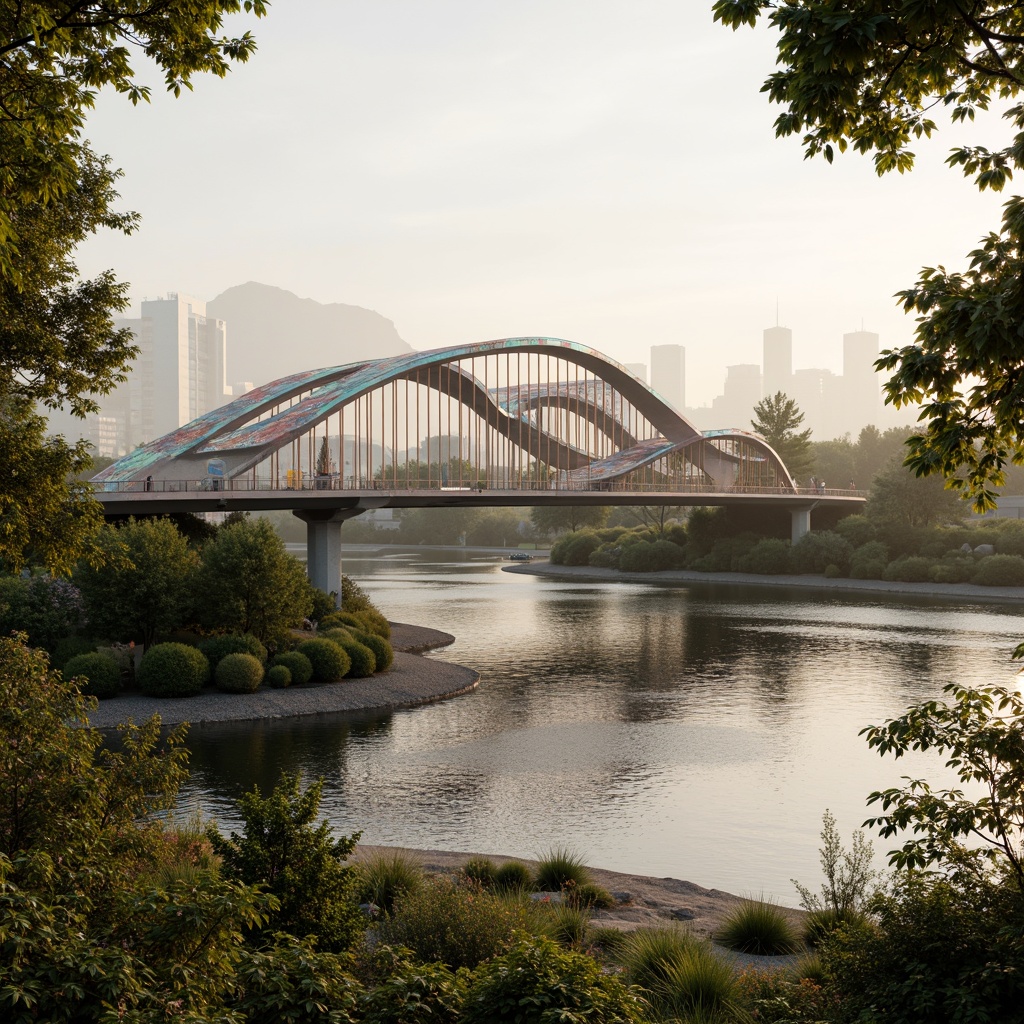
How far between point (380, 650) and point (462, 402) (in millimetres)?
45330

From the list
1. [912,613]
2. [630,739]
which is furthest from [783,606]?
[630,739]

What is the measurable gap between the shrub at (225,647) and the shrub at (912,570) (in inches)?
2402

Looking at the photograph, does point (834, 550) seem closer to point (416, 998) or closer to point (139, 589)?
point (139, 589)

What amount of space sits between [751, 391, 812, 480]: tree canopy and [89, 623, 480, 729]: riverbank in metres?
86.5

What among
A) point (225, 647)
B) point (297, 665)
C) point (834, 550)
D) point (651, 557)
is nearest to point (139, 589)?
point (225, 647)

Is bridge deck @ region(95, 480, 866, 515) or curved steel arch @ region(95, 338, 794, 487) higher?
curved steel arch @ region(95, 338, 794, 487)

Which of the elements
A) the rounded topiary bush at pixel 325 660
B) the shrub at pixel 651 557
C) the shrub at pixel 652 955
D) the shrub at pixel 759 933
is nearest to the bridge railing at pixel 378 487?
the shrub at pixel 651 557

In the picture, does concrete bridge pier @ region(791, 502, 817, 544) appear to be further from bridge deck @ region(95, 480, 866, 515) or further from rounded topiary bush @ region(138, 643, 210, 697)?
rounded topiary bush @ region(138, 643, 210, 697)

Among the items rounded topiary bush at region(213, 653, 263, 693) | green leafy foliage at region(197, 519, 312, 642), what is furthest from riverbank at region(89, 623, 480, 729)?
green leafy foliage at region(197, 519, 312, 642)

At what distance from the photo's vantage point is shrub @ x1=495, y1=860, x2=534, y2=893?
15.5 meters

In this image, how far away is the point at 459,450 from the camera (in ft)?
283

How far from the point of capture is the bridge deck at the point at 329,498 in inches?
1800

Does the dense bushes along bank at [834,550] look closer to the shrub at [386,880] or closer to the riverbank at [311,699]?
the riverbank at [311,699]

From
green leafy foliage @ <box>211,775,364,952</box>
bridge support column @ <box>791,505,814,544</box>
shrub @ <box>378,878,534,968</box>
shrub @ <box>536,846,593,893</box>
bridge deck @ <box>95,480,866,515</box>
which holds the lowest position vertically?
shrub @ <box>536,846,593,893</box>
